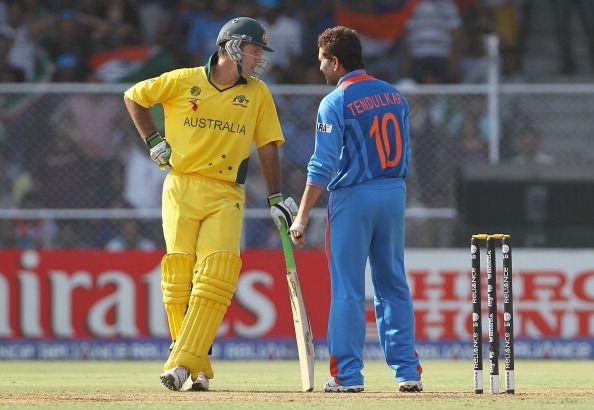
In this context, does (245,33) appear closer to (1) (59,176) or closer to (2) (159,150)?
(2) (159,150)

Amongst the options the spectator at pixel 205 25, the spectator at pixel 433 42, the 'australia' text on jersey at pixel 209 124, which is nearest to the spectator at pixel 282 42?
the spectator at pixel 205 25

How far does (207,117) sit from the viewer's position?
29.3 feet

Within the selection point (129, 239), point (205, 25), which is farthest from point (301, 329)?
point (205, 25)

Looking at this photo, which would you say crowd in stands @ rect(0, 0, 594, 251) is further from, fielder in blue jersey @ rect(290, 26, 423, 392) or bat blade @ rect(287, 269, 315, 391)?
fielder in blue jersey @ rect(290, 26, 423, 392)

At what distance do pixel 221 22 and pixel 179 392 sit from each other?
32.1 ft

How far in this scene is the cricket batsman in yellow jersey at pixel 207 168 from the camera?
28.7 feet

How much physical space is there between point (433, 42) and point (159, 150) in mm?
8996

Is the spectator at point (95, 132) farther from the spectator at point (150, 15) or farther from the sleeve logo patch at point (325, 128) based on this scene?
the sleeve logo patch at point (325, 128)

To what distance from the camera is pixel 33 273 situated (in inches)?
561

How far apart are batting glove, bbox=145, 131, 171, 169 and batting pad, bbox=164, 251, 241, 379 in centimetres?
68

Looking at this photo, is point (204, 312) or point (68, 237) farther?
point (68, 237)

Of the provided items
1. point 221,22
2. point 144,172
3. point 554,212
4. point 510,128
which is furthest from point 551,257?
point 221,22

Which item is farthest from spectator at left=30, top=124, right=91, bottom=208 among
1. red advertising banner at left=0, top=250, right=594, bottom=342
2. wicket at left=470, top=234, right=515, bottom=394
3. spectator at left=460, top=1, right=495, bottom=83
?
wicket at left=470, top=234, right=515, bottom=394

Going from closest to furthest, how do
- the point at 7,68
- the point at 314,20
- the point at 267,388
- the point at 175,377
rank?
the point at 175,377 < the point at 267,388 < the point at 7,68 < the point at 314,20
